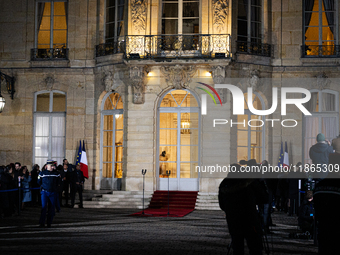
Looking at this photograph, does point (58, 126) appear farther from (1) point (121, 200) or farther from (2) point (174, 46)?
(2) point (174, 46)

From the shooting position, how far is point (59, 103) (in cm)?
2044

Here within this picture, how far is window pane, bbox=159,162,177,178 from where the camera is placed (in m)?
18.9

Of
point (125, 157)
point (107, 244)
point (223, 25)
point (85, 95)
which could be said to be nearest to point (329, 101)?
point (223, 25)

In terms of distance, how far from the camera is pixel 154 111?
738 inches

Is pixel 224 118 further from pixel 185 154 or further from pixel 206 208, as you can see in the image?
pixel 206 208

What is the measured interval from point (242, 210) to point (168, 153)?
1160cm

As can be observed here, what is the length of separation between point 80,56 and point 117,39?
4.98 feet

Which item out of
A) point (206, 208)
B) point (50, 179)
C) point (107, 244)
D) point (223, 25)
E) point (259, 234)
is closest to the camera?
point (259, 234)

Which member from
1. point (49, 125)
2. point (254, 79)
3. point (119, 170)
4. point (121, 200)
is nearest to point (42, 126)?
point (49, 125)

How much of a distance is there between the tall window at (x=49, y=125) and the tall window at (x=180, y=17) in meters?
4.66

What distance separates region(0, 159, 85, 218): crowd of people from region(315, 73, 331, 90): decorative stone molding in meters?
8.61

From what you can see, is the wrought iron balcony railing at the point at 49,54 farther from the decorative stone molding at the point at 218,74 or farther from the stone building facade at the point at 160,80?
the decorative stone molding at the point at 218,74

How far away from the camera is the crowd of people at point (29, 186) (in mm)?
14195

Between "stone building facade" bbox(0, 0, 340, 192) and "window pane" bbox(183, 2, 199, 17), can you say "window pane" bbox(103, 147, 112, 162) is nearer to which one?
"stone building facade" bbox(0, 0, 340, 192)
